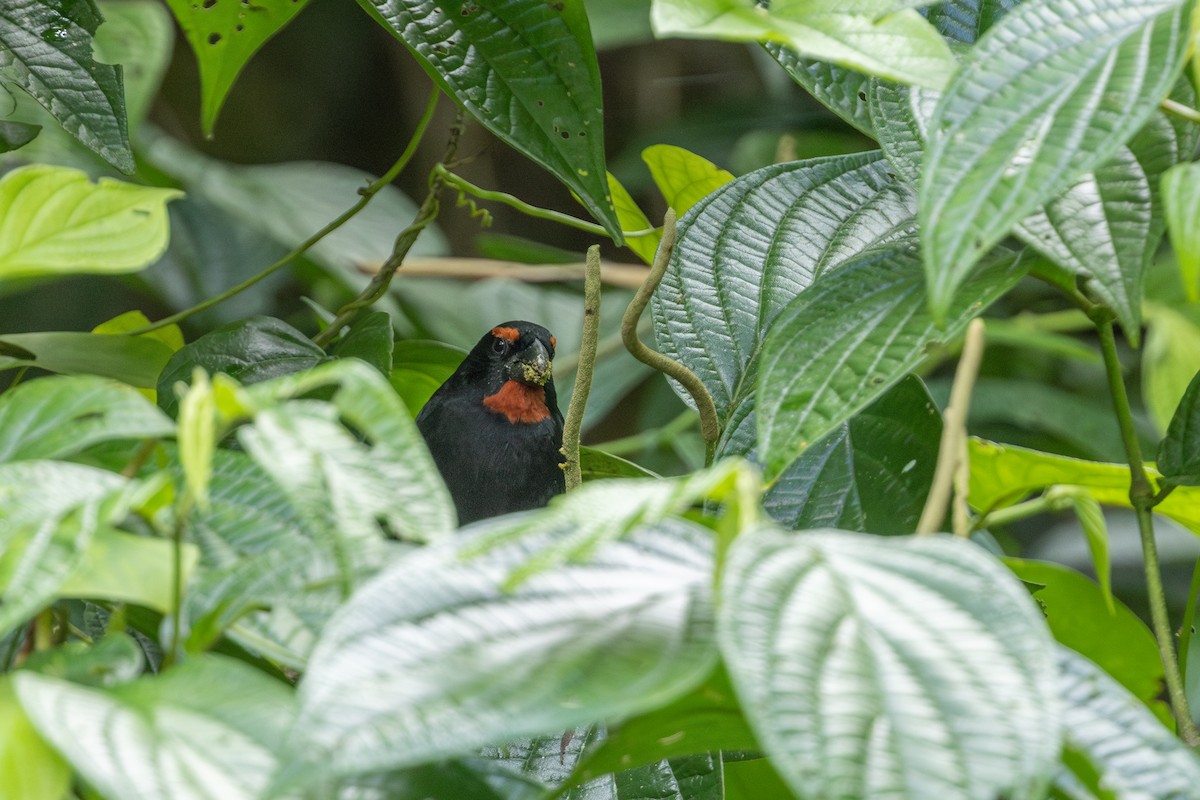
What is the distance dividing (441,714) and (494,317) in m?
2.57

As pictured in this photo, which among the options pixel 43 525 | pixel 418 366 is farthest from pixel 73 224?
pixel 418 366

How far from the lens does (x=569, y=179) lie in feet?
2.89

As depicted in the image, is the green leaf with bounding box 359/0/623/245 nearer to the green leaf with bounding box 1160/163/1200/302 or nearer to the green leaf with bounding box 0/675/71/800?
→ the green leaf with bounding box 1160/163/1200/302

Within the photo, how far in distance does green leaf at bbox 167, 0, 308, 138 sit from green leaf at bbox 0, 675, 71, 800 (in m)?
0.77

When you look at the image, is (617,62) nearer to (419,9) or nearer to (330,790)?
(419,9)

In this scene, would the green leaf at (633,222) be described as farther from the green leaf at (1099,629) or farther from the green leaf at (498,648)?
the green leaf at (498,648)

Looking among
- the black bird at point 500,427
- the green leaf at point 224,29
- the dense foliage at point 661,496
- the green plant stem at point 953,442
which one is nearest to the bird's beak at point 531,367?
the black bird at point 500,427

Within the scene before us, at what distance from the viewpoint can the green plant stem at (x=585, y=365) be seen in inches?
35.5

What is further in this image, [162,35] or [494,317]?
[494,317]

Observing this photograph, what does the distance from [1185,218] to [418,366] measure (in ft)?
3.14

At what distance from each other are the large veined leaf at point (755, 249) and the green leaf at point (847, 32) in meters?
0.34

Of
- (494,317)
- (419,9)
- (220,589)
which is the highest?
(419,9)

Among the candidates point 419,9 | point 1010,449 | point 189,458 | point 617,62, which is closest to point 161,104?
point 617,62

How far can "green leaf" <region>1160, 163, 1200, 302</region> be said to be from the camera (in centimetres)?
56
